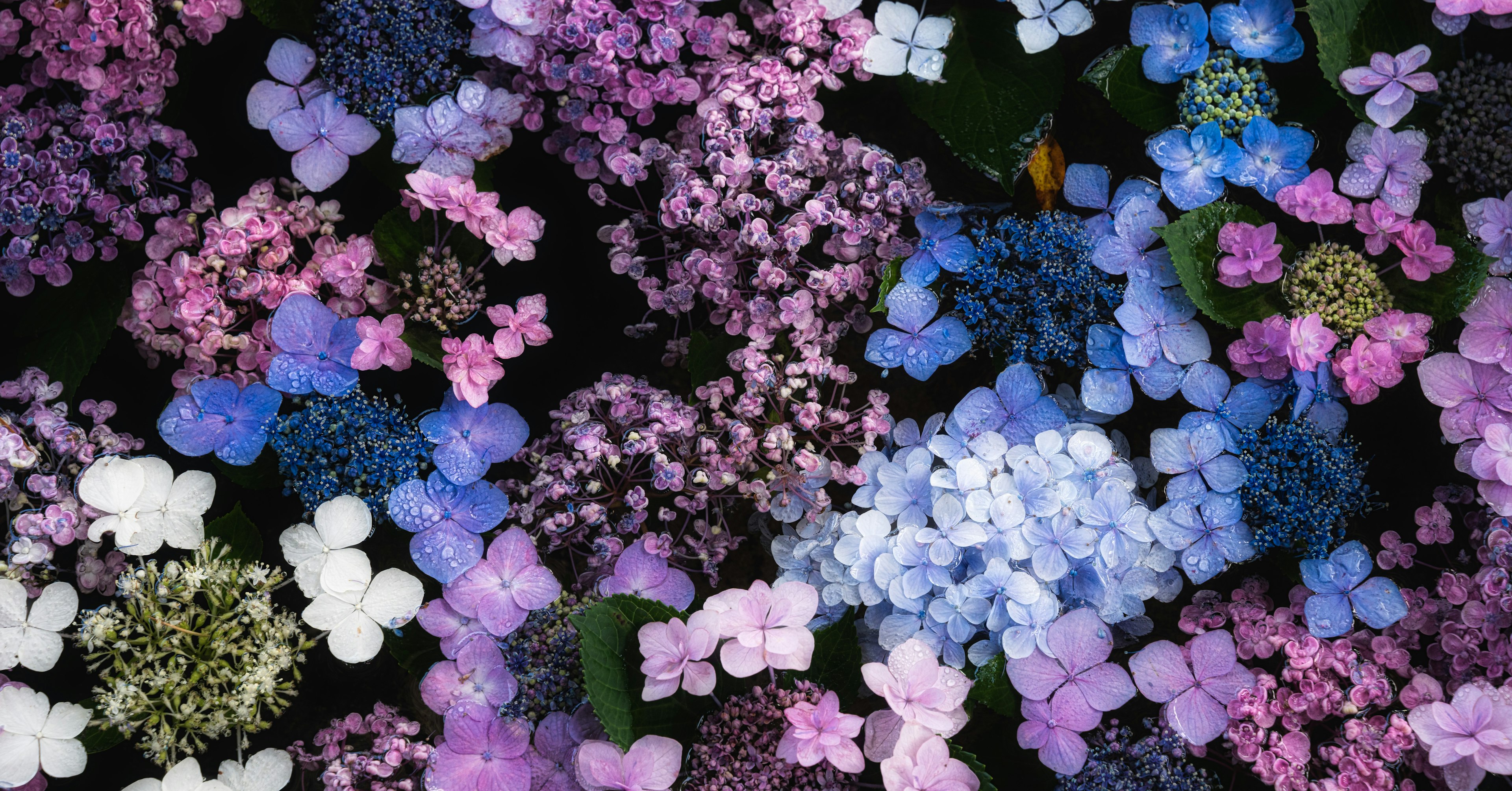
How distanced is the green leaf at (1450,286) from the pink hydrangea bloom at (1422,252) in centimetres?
1

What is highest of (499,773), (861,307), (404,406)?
(861,307)

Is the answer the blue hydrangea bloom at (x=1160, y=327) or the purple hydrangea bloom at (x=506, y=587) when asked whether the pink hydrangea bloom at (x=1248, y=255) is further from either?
the purple hydrangea bloom at (x=506, y=587)

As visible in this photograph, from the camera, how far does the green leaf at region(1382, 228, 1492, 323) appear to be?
1.34 meters

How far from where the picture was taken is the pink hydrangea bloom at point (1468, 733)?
46.9 inches

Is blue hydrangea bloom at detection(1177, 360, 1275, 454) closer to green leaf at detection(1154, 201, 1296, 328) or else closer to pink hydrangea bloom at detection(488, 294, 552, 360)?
green leaf at detection(1154, 201, 1296, 328)

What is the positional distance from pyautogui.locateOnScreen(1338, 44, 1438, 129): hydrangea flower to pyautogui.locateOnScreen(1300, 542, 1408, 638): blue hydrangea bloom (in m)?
0.56

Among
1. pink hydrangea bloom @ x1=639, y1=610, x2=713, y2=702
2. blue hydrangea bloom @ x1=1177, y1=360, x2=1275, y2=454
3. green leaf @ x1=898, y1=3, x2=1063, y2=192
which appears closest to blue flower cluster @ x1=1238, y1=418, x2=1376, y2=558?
blue hydrangea bloom @ x1=1177, y1=360, x2=1275, y2=454

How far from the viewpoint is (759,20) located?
4.49 ft

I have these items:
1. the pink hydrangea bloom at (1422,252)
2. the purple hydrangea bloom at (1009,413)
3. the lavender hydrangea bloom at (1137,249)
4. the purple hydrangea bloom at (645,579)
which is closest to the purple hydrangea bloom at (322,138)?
the purple hydrangea bloom at (645,579)

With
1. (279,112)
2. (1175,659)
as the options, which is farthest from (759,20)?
(1175,659)

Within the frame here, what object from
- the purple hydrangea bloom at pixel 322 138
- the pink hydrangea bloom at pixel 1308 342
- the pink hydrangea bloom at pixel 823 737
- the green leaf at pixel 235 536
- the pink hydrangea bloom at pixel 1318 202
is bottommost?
the pink hydrangea bloom at pixel 823 737

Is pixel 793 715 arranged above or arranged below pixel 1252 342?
below

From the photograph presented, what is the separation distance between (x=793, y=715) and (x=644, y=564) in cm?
29

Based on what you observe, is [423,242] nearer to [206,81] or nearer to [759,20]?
[206,81]
